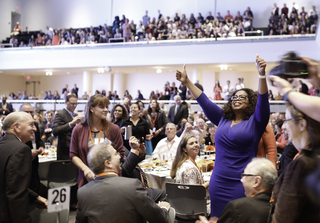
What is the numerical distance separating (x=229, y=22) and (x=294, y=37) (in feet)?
11.9

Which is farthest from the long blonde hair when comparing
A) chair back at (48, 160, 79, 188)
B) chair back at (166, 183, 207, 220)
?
chair back at (48, 160, 79, 188)

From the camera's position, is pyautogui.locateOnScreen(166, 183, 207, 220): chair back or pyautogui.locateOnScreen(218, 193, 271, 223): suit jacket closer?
pyautogui.locateOnScreen(218, 193, 271, 223): suit jacket

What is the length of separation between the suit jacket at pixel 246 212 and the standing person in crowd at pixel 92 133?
144 centimetres

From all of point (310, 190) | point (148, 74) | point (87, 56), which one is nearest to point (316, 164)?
point (310, 190)

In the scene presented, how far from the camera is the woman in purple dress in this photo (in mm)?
2174

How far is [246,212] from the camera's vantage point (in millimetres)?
1637

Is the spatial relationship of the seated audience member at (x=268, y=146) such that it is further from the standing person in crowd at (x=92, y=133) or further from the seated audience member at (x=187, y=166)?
the standing person in crowd at (x=92, y=133)

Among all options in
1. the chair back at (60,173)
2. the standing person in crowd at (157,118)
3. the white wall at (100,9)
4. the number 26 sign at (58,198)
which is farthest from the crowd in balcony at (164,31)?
the number 26 sign at (58,198)

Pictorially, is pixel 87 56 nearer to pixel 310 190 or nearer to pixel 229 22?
pixel 229 22

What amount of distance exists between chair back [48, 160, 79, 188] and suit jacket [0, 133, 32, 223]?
7.40 ft

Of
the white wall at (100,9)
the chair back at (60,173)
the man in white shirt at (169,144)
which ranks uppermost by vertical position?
the white wall at (100,9)

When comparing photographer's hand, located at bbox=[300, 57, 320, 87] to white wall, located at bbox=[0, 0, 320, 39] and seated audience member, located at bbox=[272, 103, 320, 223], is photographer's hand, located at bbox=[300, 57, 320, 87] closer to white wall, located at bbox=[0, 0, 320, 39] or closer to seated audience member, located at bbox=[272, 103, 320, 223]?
seated audience member, located at bbox=[272, 103, 320, 223]

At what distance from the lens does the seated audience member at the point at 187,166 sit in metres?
3.19

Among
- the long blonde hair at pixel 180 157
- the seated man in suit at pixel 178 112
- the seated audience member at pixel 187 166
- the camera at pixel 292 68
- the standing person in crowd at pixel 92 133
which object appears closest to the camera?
the camera at pixel 292 68
